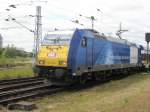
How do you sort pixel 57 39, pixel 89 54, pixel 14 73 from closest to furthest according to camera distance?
pixel 57 39 < pixel 89 54 < pixel 14 73

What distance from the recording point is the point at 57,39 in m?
20.4

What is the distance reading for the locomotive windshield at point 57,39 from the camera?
787 inches

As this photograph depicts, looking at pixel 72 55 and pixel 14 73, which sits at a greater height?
pixel 72 55

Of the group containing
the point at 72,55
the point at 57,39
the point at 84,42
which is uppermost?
the point at 57,39

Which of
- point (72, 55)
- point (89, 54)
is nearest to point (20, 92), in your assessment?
point (72, 55)

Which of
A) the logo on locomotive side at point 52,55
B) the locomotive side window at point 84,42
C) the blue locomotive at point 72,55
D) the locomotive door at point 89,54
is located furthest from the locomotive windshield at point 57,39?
the locomotive door at point 89,54

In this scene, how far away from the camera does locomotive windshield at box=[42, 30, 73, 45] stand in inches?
787

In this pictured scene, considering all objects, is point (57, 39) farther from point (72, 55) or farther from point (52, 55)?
point (72, 55)

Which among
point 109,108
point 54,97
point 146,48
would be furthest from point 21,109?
point 146,48

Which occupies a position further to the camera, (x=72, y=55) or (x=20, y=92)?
(x=72, y=55)

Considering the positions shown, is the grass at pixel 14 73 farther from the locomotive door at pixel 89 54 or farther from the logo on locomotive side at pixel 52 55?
the logo on locomotive side at pixel 52 55

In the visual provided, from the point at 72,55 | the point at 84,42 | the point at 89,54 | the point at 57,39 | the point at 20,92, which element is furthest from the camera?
the point at 89,54

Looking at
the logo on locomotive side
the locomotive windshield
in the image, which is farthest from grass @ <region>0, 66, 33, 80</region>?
the logo on locomotive side

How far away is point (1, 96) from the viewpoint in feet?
52.9
